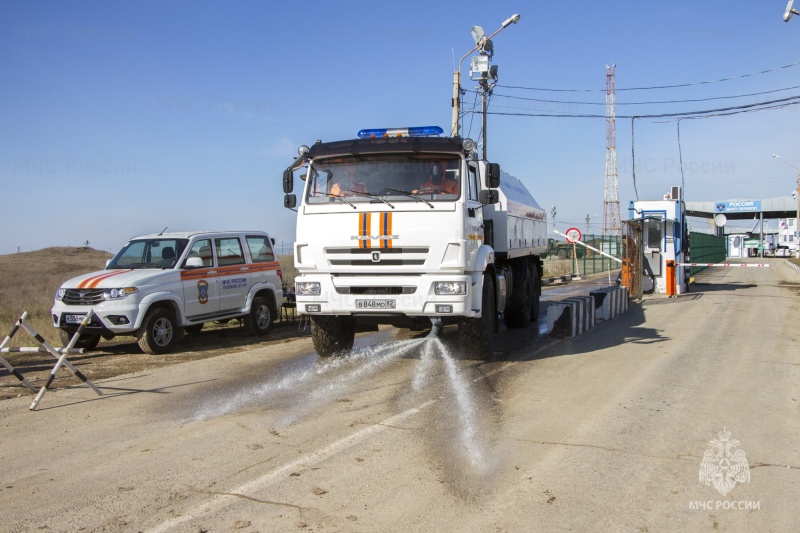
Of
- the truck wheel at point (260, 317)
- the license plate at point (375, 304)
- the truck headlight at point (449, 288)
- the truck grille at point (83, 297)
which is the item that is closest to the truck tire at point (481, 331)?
the truck headlight at point (449, 288)

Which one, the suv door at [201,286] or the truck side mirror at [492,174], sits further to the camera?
the suv door at [201,286]

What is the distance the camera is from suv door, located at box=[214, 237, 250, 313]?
12391 mm

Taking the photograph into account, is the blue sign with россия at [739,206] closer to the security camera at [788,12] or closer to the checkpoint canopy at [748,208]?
the checkpoint canopy at [748,208]

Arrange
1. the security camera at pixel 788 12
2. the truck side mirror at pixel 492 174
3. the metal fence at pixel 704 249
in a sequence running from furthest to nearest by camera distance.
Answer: the metal fence at pixel 704 249
the security camera at pixel 788 12
the truck side mirror at pixel 492 174

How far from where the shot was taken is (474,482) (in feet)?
15.6

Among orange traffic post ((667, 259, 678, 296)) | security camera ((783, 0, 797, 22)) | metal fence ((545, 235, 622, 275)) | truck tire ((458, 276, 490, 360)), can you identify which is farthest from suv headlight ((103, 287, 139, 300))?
metal fence ((545, 235, 622, 275))

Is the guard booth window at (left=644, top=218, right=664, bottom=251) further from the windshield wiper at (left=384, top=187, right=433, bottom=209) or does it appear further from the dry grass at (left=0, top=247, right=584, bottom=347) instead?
the windshield wiper at (left=384, top=187, right=433, bottom=209)

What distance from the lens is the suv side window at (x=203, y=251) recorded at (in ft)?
39.2

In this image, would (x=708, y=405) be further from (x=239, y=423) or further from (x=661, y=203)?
(x=661, y=203)

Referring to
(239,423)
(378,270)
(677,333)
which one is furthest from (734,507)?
(677,333)

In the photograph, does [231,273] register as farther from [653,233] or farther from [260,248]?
[653,233]

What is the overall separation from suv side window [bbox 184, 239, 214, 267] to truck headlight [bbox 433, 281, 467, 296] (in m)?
5.30

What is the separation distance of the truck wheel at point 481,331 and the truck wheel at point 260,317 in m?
5.01

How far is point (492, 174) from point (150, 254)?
20.3 ft
